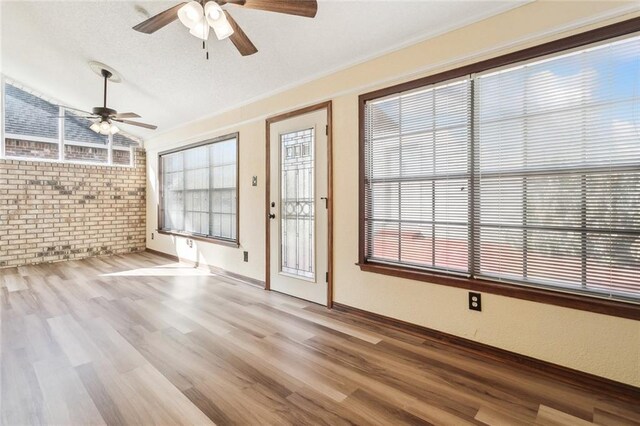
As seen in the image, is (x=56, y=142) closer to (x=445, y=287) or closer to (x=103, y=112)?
(x=103, y=112)

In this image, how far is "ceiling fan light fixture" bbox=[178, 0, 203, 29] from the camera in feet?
5.92

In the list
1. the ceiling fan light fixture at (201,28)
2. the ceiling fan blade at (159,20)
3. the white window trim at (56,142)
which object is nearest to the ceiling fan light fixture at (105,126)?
the white window trim at (56,142)

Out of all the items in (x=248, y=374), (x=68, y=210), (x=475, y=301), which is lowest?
(x=248, y=374)

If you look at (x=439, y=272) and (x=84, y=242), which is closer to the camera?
(x=439, y=272)

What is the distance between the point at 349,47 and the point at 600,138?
2.01m

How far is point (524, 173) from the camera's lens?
207 cm

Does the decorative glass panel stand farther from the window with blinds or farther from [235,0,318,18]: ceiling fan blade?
[235,0,318,18]: ceiling fan blade

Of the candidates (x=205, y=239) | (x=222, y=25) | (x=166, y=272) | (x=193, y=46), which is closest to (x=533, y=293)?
(x=222, y=25)

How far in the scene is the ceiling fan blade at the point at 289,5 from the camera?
1.78m

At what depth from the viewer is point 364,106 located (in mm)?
2869

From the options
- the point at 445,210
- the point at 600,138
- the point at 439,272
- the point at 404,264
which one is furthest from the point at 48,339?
the point at 600,138

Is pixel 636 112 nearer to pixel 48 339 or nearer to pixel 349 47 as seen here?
pixel 349 47

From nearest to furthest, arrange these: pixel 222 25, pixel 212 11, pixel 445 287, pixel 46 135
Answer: pixel 212 11 → pixel 222 25 → pixel 445 287 → pixel 46 135

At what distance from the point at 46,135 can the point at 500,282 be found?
23.4 feet
